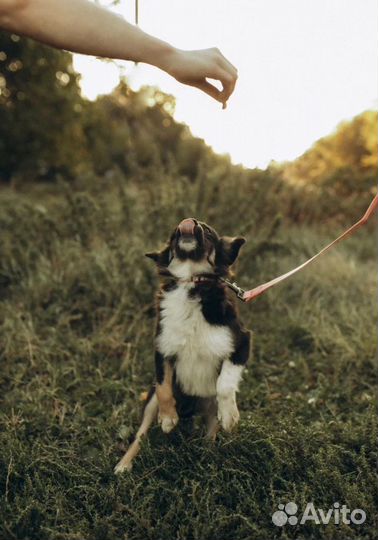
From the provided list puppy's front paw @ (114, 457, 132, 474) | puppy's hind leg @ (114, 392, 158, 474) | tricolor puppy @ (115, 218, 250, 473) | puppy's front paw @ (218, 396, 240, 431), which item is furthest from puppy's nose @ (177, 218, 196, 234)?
puppy's front paw @ (114, 457, 132, 474)

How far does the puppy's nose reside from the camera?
8.86 feet

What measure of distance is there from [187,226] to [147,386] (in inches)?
61.3

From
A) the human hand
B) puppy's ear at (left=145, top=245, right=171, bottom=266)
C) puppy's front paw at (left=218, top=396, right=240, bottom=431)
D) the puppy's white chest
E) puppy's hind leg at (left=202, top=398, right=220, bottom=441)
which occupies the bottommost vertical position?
puppy's hind leg at (left=202, top=398, right=220, bottom=441)

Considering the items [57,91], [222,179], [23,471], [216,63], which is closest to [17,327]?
[23,471]

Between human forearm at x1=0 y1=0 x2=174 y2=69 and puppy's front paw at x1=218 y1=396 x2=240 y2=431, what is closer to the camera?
human forearm at x1=0 y1=0 x2=174 y2=69

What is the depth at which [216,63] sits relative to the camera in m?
1.75

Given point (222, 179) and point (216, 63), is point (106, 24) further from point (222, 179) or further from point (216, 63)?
point (222, 179)

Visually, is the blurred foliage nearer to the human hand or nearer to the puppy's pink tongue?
the puppy's pink tongue

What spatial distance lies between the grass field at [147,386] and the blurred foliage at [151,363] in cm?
1

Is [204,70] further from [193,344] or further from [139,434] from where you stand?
[139,434]

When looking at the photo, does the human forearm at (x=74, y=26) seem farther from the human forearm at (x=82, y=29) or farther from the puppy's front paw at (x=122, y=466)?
the puppy's front paw at (x=122, y=466)

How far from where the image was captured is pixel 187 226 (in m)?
2.73

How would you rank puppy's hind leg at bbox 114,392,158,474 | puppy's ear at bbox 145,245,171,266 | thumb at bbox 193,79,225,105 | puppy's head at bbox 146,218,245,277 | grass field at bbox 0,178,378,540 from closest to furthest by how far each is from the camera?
1. thumb at bbox 193,79,225,105
2. grass field at bbox 0,178,378,540
3. puppy's hind leg at bbox 114,392,158,474
4. puppy's head at bbox 146,218,245,277
5. puppy's ear at bbox 145,245,171,266

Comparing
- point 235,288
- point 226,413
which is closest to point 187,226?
point 235,288
